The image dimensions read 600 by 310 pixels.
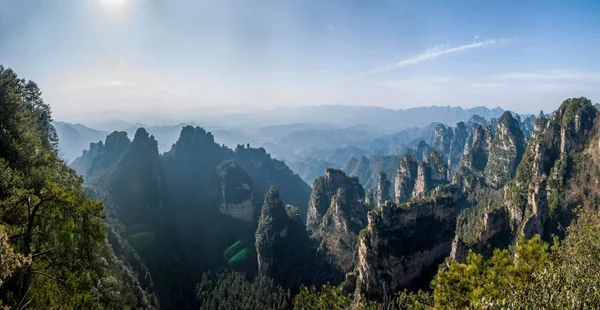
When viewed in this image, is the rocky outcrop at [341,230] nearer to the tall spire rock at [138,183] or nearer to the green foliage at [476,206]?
the green foliage at [476,206]

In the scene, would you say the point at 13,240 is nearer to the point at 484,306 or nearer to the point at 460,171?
the point at 484,306

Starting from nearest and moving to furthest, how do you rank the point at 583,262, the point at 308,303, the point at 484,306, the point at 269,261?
the point at 484,306, the point at 583,262, the point at 308,303, the point at 269,261

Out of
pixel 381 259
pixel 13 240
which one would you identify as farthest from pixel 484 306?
→ pixel 381 259

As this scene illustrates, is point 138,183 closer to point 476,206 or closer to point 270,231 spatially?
point 270,231

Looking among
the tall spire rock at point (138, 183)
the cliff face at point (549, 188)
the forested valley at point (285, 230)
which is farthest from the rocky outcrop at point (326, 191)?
the tall spire rock at point (138, 183)

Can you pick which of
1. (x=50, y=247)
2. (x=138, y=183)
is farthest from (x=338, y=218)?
(x=50, y=247)

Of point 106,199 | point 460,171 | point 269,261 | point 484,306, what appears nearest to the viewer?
point 484,306
